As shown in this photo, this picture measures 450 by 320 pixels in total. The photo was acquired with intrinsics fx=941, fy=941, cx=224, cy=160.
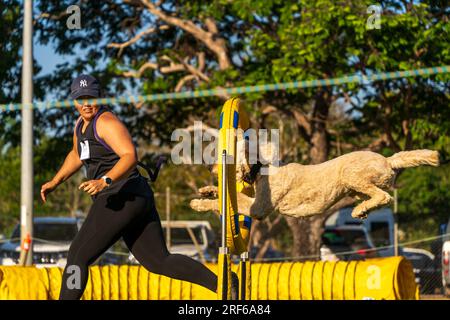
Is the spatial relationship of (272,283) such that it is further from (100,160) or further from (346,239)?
(346,239)

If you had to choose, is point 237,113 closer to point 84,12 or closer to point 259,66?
point 259,66

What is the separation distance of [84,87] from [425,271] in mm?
15378

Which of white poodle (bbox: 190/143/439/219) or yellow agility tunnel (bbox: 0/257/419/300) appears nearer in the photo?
white poodle (bbox: 190/143/439/219)

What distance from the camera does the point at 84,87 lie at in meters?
5.78

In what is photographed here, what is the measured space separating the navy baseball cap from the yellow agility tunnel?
5373 mm

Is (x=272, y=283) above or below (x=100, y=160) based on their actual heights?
below

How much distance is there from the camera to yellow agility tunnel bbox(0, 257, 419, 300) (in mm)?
10727

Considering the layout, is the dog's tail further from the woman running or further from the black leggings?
the black leggings

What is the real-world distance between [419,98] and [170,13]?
5.74 m

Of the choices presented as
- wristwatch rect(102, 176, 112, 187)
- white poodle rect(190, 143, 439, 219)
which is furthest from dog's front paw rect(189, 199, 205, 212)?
wristwatch rect(102, 176, 112, 187)

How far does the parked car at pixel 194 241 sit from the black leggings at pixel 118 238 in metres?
12.8

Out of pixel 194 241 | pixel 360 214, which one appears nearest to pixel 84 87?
pixel 360 214

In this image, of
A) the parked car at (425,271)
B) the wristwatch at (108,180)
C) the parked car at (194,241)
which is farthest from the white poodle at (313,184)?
the parked car at (194,241)
